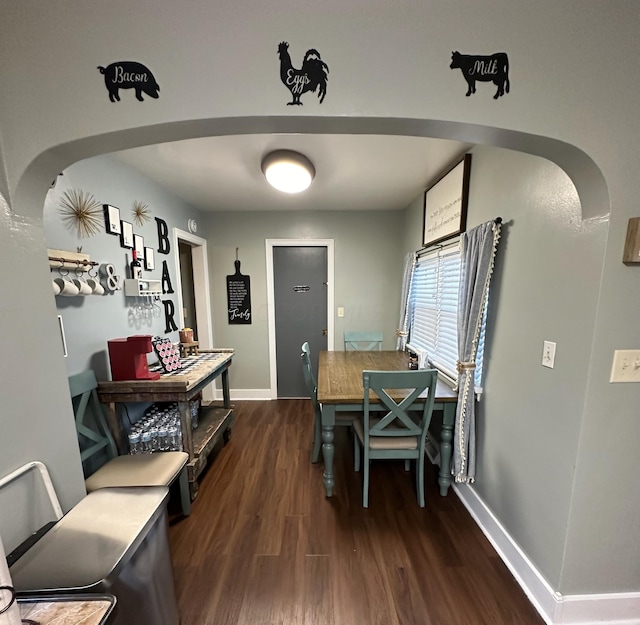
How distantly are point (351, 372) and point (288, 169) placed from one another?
65.4 inches

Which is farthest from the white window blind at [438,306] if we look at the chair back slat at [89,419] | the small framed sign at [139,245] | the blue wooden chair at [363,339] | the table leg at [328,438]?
the small framed sign at [139,245]

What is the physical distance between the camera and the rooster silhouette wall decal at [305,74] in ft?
2.56

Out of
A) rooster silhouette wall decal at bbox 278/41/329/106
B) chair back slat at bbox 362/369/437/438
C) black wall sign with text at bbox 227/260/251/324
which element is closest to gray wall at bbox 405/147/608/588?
chair back slat at bbox 362/369/437/438

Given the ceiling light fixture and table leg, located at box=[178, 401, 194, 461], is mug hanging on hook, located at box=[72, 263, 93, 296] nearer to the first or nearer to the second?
table leg, located at box=[178, 401, 194, 461]

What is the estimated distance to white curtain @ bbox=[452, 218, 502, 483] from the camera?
4.85ft

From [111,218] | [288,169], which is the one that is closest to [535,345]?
[288,169]

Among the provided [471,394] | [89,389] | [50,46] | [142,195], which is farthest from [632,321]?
[142,195]

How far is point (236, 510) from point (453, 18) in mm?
2634

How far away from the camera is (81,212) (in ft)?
5.08

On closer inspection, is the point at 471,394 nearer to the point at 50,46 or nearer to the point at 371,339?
the point at 371,339

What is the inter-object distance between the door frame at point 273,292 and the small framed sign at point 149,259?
1326 mm

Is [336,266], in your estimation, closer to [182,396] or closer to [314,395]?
[314,395]

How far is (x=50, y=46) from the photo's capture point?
0.77 metres

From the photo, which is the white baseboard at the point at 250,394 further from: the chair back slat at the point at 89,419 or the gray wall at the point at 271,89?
the gray wall at the point at 271,89
